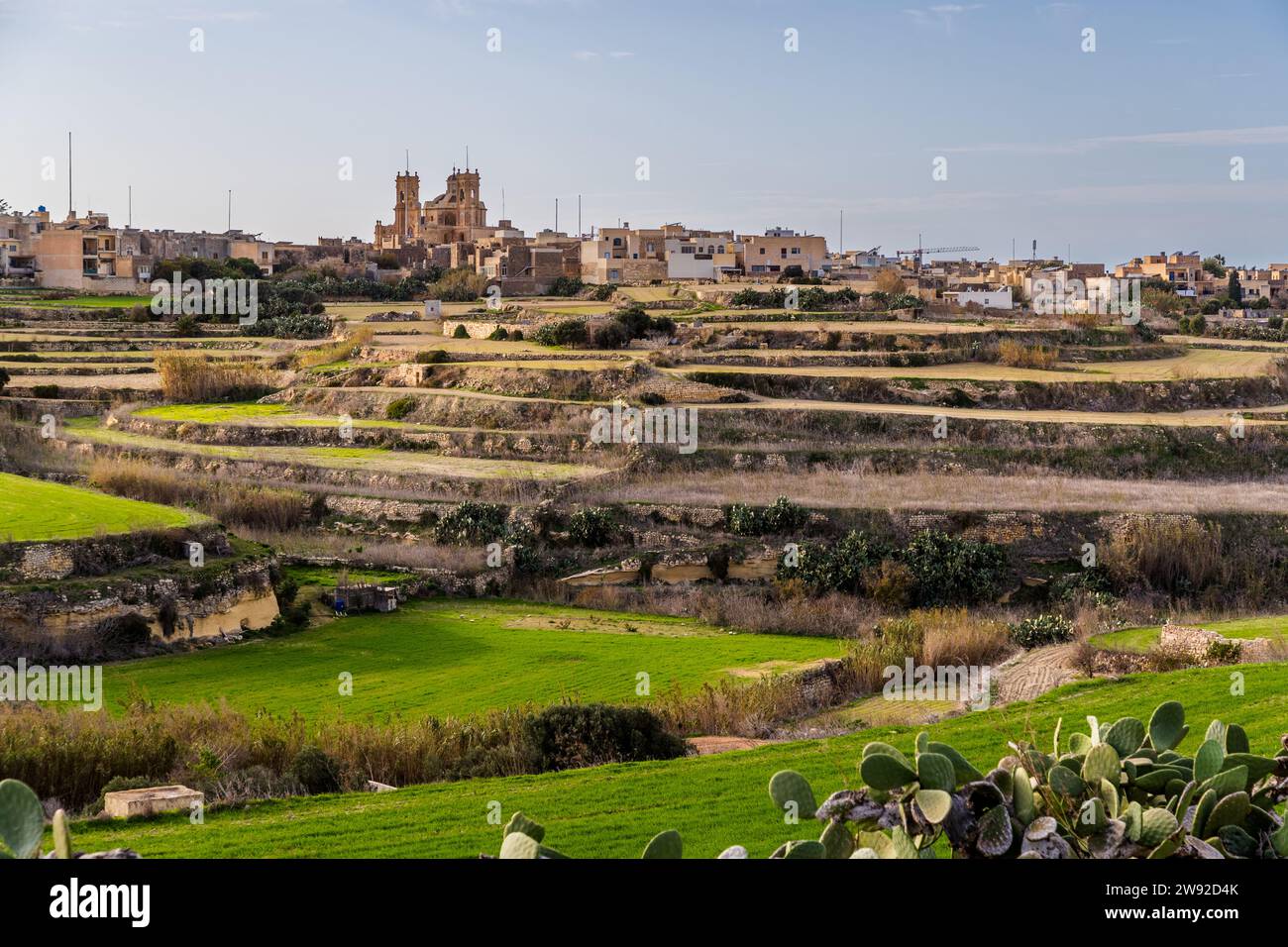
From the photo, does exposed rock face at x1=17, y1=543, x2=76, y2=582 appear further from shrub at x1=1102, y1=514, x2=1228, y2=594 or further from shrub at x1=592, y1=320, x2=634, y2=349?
shrub at x1=592, y1=320, x2=634, y2=349

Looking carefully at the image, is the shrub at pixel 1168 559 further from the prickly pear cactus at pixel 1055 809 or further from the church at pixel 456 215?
the church at pixel 456 215

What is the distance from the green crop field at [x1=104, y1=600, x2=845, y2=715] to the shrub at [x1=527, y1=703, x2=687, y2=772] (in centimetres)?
352

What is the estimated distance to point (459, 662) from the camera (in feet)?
69.8

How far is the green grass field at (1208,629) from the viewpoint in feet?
63.0

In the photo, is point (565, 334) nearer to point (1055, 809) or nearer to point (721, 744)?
point (721, 744)

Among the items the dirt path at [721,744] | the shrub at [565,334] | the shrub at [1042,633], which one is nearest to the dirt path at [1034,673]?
the shrub at [1042,633]

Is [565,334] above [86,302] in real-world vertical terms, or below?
below

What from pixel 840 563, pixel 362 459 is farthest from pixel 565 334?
pixel 840 563

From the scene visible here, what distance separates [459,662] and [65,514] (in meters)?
7.62

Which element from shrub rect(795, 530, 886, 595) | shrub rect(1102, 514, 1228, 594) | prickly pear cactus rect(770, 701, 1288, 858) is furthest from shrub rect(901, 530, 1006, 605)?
prickly pear cactus rect(770, 701, 1288, 858)

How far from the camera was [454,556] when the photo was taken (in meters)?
28.2

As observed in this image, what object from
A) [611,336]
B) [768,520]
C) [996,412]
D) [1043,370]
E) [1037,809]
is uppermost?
[611,336]

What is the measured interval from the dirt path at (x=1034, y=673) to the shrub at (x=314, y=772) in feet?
24.0
